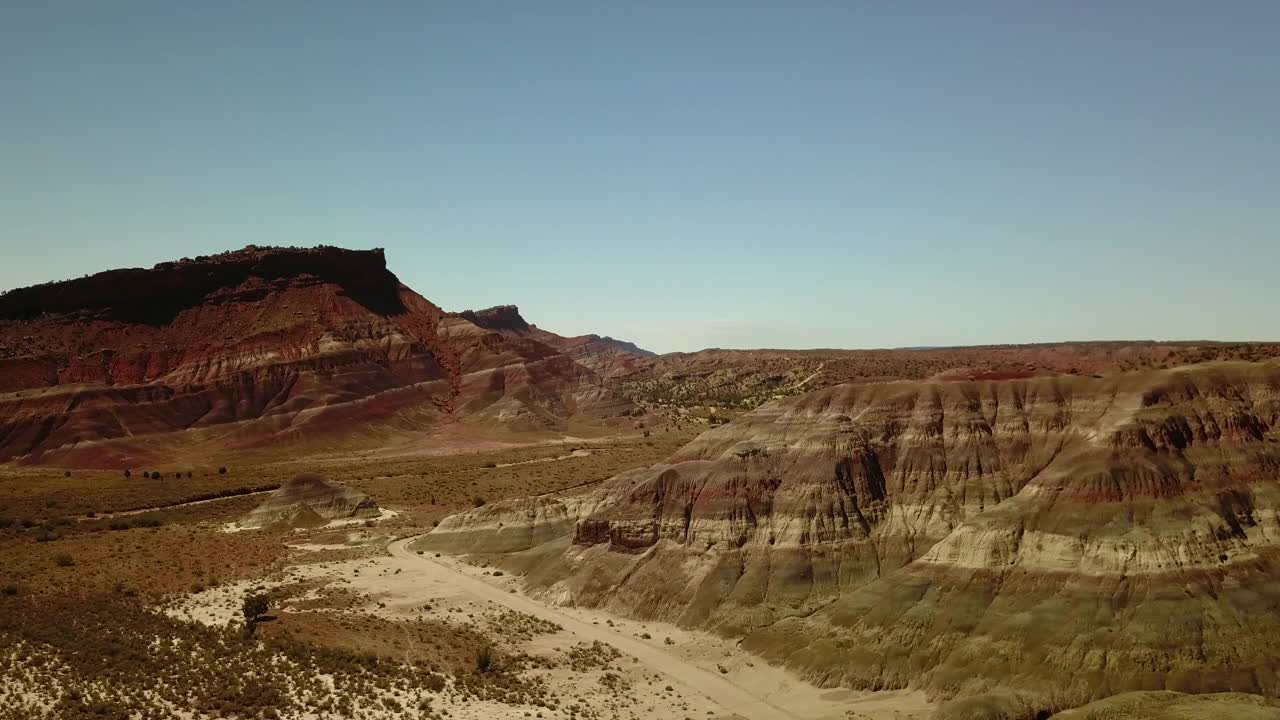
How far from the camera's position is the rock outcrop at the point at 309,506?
9950 cm

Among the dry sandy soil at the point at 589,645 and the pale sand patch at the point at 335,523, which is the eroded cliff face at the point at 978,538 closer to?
the dry sandy soil at the point at 589,645

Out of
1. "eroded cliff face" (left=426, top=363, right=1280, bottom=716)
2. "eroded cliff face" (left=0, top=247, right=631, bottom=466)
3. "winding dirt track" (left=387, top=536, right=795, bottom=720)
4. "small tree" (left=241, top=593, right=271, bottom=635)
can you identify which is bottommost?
"winding dirt track" (left=387, top=536, right=795, bottom=720)

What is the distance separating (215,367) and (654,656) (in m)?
146

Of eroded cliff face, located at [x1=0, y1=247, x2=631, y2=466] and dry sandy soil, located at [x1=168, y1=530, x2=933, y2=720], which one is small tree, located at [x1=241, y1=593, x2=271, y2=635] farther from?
eroded cliff face, located at [x1=0, y1=247, x2=631, y2=466]

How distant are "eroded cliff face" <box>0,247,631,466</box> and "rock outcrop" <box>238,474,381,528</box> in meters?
59.7

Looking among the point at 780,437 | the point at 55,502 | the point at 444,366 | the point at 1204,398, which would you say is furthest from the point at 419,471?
the point at 1204,398

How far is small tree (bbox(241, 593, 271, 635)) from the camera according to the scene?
55.2 metres

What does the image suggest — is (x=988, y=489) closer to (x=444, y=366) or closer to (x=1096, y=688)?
(x=1096, y=688)

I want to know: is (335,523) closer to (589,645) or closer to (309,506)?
(309,506)

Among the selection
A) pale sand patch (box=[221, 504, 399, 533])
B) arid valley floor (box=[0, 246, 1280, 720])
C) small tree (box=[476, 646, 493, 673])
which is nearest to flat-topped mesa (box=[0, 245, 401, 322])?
arid valley floor (box=[0, 246, 1280, 720])

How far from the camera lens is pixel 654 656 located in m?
51.8

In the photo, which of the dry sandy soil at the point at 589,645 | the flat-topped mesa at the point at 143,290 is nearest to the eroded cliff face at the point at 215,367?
the flat-topped mesa at the point at 143,290

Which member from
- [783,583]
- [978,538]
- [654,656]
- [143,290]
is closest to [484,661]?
[654,656]

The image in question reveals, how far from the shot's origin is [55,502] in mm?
106688
